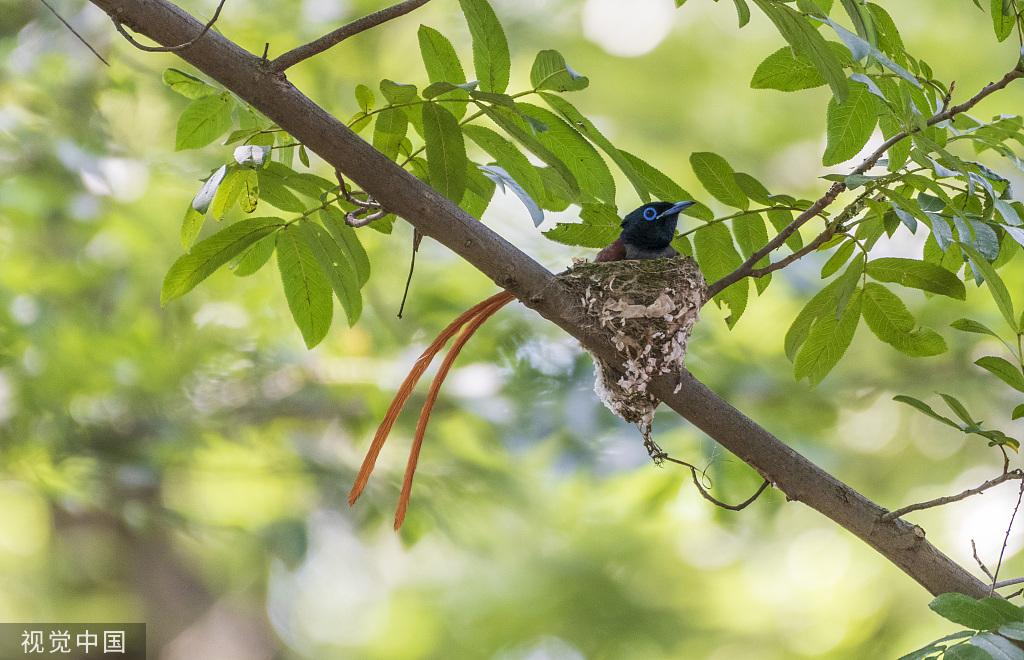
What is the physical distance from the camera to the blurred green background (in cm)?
445

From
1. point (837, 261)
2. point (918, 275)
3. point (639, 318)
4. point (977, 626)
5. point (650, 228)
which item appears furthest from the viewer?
point (650, 228)

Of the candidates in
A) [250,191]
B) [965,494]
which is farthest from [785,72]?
[250,191]

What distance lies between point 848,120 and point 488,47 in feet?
2.42

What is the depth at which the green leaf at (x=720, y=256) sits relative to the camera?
1.88m

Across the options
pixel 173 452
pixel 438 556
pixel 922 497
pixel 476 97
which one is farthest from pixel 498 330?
pixel 922 497

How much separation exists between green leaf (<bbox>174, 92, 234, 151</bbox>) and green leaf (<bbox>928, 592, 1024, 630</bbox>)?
5.75 feet

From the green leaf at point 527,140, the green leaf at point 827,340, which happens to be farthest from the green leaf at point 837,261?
the green leaf at point 527,140

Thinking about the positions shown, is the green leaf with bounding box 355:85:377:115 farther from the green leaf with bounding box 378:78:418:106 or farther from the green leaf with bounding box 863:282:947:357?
the green leaf with bounding box 863:282:947:357

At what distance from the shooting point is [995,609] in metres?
1.25

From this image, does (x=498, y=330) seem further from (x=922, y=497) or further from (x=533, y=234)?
(x=922, y=497)

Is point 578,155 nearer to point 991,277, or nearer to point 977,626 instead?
point 991,277

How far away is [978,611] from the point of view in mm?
1248

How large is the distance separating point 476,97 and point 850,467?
16.4ft

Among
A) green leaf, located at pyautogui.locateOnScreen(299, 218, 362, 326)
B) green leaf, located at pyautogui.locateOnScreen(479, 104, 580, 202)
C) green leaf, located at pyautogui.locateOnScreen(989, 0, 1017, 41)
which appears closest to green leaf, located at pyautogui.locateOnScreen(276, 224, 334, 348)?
green leaf, located at pyautogui.locateOnScreen(299, 218, 362, 326)
